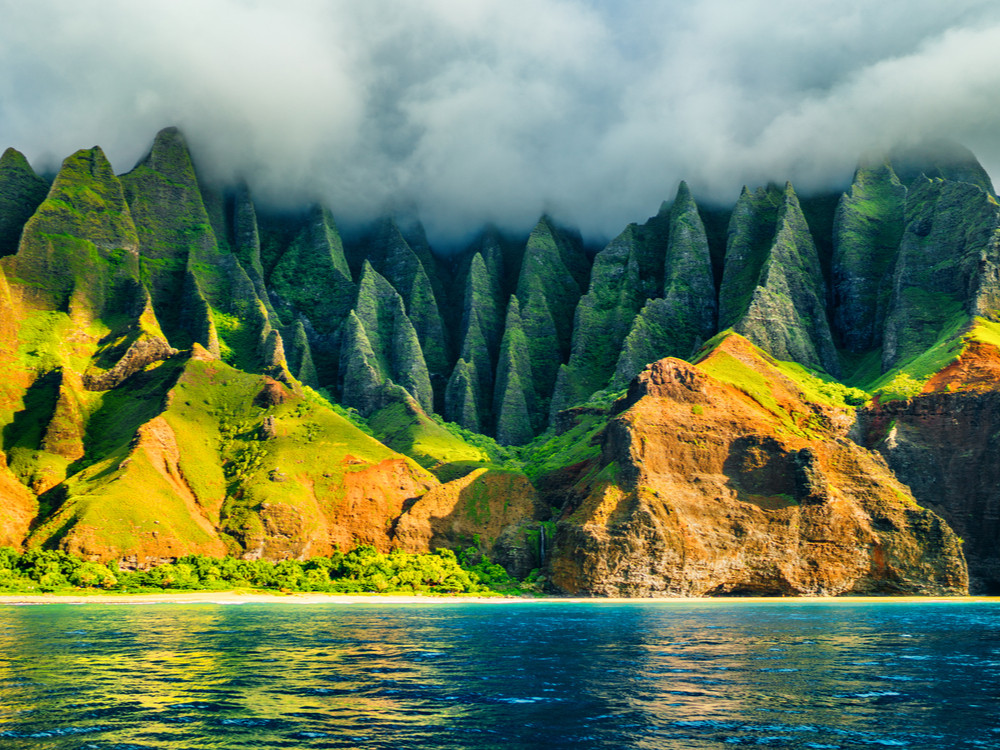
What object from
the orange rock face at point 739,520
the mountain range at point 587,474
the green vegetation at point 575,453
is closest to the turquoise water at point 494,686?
the orange rock face at point 739,520

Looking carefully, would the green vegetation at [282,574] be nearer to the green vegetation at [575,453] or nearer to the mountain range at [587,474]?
the mountain range at [587,474]

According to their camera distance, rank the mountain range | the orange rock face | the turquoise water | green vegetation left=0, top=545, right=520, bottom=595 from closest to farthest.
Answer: the turquoise water
green vegetation left=0, top=545, right=520, bottom=595
the orange rock face
the mountain range

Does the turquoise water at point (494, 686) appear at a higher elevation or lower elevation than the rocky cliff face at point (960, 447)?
lower

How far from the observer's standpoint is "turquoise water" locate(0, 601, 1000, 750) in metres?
27.7

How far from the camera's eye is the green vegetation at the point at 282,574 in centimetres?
12038

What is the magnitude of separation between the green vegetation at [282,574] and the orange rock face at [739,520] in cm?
1954

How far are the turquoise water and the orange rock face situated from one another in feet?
192

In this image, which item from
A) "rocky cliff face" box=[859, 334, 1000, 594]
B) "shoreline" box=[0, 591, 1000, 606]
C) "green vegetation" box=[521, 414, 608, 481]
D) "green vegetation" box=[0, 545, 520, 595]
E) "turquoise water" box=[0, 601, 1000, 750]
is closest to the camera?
"turquoise water" box=[0, 601, 1000, 750]

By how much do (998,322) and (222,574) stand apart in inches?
7063

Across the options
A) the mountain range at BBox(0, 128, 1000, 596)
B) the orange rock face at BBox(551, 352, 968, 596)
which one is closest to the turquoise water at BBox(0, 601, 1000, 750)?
the orange rock face at BBox(551, 352, 968, 596)

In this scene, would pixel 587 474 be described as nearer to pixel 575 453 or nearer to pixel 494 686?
pixel 575 453

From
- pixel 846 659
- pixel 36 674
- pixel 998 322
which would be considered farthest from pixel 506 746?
pixel 998 322

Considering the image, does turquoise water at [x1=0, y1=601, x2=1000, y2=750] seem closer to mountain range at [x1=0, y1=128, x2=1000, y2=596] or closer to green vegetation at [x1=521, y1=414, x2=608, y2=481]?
mountain range at [x1=0, y1=128, x2=1000, y2=596]

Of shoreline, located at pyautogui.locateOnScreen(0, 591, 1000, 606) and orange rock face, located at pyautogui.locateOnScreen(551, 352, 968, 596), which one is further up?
orange rock face, located at pyautogui.locateOnScreen(551, 352, 968, 596)
